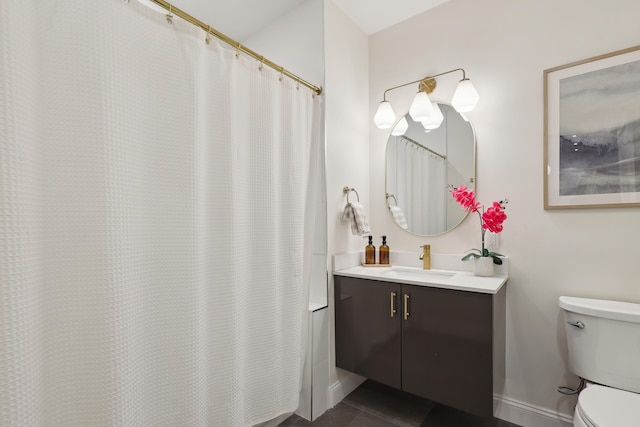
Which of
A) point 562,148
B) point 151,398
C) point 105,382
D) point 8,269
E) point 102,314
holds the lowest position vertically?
point 151,398

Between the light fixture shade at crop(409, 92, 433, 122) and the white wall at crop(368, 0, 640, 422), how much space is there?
15 cm

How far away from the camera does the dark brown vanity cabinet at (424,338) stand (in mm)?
1438

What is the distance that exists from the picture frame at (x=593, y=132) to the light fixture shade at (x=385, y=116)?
859 mm

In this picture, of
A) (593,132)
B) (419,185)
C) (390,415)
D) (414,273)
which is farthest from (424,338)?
(593,132)

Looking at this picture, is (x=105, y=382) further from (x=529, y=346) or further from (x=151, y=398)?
(x=529, y=346)

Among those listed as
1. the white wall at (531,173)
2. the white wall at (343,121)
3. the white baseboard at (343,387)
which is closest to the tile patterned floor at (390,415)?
the white baseboard at (343,387)

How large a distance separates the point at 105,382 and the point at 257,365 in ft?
2.14

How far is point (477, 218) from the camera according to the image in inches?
74.5

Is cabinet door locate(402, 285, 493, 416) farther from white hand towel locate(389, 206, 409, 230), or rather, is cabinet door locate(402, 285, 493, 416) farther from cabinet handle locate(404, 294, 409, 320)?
white hand towel locate(389, 206, 409, 230)

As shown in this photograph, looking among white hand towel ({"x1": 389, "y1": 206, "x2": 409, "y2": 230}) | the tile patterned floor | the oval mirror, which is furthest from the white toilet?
white hand towel ({"x1": 389, "y1": 206, "x2": 409, "y2": 230})

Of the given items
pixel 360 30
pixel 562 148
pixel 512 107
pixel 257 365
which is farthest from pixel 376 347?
pixel 360 30

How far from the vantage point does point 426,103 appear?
194cm

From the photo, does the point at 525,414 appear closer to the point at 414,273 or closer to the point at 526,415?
the point at 526,415

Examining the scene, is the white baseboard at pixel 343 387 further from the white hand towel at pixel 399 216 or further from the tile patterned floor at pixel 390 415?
the white hand towel at pixel 399 216
